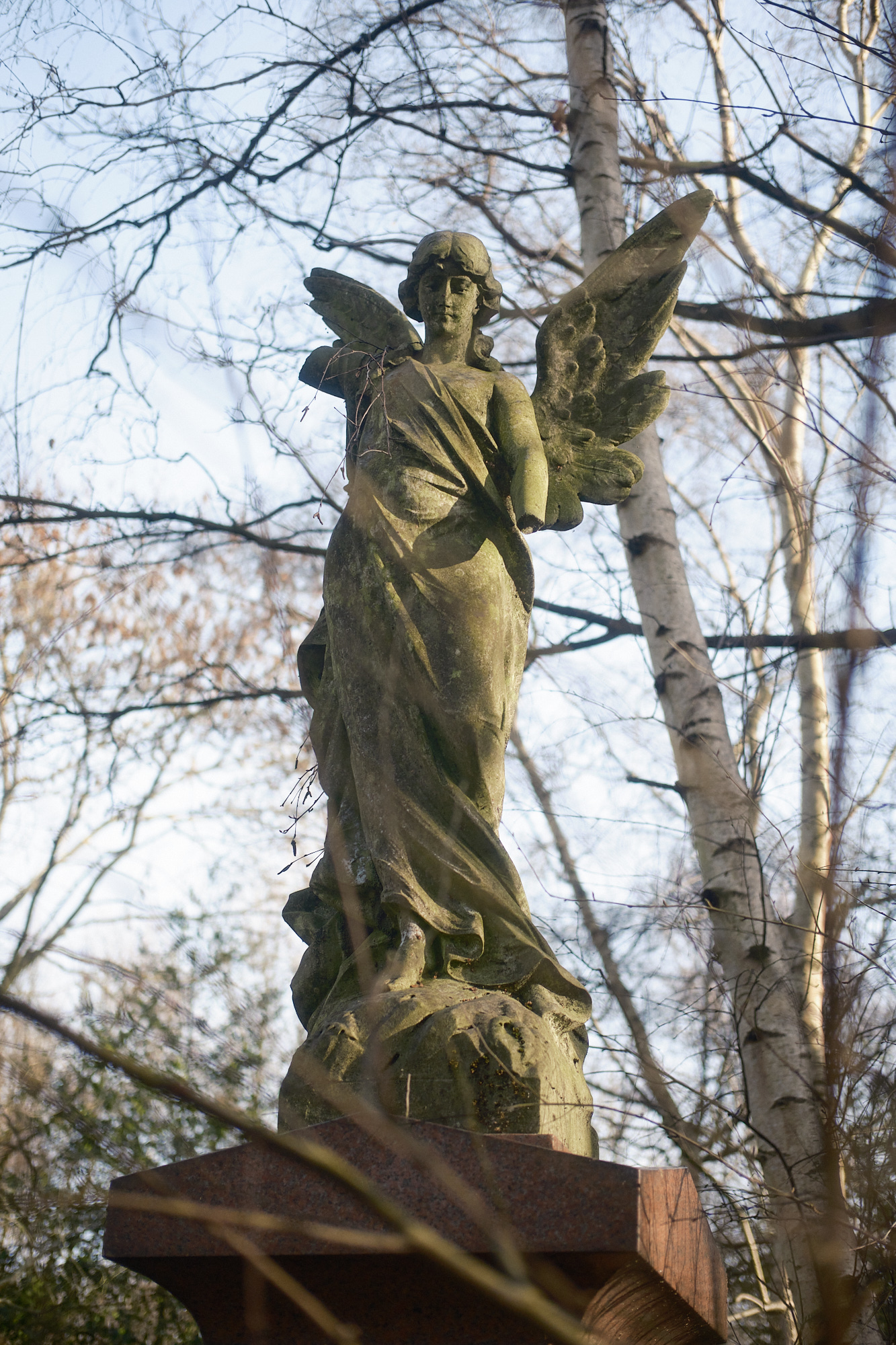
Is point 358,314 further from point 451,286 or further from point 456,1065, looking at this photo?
point 456,1065

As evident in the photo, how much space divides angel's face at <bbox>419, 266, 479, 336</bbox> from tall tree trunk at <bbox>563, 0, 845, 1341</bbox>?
1938 millimetres

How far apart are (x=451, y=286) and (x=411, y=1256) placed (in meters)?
2.52

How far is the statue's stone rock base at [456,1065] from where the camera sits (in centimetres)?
253

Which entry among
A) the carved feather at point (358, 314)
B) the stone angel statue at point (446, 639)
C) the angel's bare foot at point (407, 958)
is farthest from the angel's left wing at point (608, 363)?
the angel's bare foot at point (407, 958)

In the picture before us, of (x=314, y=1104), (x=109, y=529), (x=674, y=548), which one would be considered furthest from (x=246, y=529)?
(x=314, y=1104)

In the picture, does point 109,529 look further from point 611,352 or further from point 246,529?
point 611,352

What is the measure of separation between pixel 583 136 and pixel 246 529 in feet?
8.62

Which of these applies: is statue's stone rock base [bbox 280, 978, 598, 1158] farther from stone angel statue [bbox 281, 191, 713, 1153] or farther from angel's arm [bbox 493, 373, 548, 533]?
angel's arm [bbox 493, 373, 548, 533]

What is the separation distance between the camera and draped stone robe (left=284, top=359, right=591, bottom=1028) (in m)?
3.00

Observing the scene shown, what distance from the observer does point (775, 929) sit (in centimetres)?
530

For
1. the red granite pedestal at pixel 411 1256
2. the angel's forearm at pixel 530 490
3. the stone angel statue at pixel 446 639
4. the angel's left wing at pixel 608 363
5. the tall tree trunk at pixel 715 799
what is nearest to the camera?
the red granite pedestal at pixel 411 1256

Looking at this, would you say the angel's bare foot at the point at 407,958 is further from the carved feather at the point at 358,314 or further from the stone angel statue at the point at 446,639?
the carved feather at the point at 358,314

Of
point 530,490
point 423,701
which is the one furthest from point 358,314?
point 423,701

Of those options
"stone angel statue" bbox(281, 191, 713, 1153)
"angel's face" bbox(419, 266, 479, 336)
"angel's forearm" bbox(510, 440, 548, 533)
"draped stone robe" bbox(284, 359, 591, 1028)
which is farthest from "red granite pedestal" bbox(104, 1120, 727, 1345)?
"angel's face" bbox(419, 266, 479, 336)
